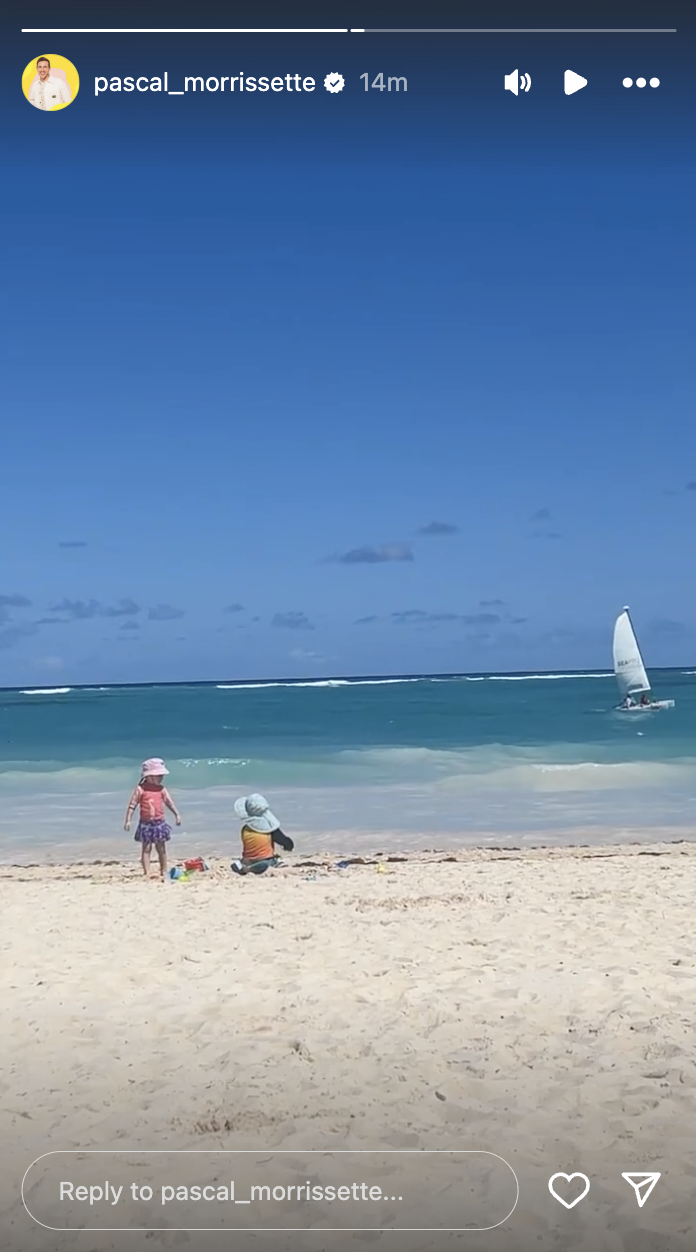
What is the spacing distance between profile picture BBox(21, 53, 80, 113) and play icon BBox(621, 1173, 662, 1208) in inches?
133

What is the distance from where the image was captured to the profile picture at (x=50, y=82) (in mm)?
2938

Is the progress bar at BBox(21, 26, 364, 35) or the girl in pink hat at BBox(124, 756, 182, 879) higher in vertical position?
the progress bar at BBox(21, 26, 364, 35)

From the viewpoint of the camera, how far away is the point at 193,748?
1188 inches

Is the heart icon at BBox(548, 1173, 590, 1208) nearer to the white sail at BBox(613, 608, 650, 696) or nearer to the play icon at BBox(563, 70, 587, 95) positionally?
the play icon at BBox(563, 70, 587, 95)

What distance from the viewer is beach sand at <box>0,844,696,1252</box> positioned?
2826 mm

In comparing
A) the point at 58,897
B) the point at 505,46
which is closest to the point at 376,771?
the point at 58,897

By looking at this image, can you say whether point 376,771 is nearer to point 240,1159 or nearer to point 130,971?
point 130,971

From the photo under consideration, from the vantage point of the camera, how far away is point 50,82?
9.64ft

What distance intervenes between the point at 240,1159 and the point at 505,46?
3.22 meters

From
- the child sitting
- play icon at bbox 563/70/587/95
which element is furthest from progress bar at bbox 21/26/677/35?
the child sitting

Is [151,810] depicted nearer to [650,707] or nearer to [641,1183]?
[641,1183]

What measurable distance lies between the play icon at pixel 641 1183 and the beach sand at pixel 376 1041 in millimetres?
20

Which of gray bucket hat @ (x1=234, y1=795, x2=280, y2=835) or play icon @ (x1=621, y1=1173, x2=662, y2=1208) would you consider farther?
gray bucket hat @ (x1=234, y1=795, x2=280, y2=835)

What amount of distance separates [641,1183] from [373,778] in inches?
721
